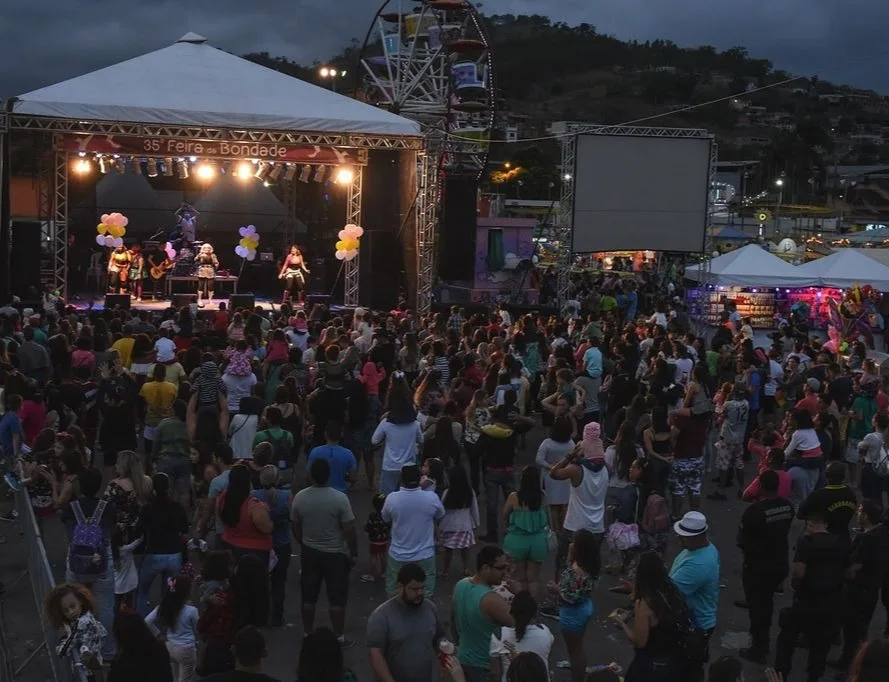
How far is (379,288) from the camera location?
21.0m

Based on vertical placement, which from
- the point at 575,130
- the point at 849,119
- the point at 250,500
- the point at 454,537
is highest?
the point at 849,119

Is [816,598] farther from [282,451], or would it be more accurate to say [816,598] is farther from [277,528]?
[282,451]

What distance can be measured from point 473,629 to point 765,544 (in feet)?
7.67

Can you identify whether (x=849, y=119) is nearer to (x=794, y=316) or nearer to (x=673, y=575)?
(x=794, y=316)

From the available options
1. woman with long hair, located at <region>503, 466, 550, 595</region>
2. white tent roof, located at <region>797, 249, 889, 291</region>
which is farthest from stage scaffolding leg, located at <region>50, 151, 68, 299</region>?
white tent roof, located at <region>797, 249, 889, 291</region>

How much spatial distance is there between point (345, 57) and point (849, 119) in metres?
75.4

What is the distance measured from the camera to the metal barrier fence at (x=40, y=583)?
491 centimetres

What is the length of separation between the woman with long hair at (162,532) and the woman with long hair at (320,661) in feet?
8.13

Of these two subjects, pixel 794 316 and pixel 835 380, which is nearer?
pixel 835 380

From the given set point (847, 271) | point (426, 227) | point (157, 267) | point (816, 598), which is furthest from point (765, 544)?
point (157, 267)

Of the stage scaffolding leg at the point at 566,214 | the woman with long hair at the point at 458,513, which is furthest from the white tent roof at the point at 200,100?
the woman with long hair at the point at 458,513

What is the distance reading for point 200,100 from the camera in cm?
1823

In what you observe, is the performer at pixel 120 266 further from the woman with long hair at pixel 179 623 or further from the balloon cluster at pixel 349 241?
the woman with long hair at pixel 179 623

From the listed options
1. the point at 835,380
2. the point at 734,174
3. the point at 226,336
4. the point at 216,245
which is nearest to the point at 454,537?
the point at 835,380
